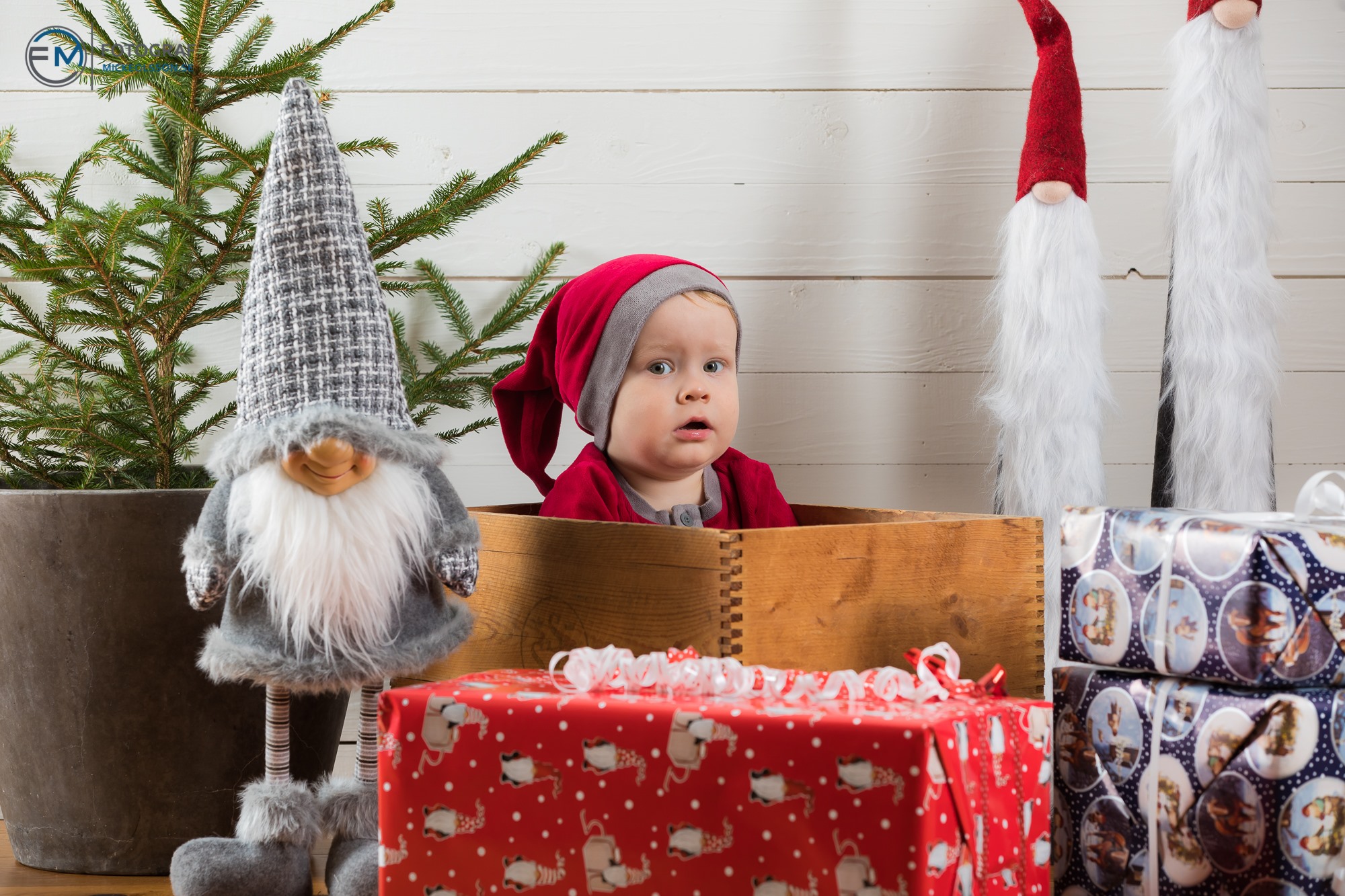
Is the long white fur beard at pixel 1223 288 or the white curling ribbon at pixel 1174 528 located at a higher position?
the long white fur beard at pixel 1223 288

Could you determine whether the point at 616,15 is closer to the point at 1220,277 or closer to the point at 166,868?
the point at 1220,277

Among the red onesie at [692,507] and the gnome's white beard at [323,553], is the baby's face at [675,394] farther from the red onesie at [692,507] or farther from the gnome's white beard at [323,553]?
the gnome's white beard at [323,553]

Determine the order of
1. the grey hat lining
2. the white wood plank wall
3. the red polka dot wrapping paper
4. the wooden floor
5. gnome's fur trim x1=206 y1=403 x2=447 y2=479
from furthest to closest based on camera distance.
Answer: the white wood plank wall
the grey hat lining
the wooden floor
gnome's fur trim x1=206 y1=403 x2=447 y2=479
the red polka dot wrapping paper

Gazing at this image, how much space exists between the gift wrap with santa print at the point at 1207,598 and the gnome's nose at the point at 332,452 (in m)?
0.59

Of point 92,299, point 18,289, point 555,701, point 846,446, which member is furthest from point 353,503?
point 18,289

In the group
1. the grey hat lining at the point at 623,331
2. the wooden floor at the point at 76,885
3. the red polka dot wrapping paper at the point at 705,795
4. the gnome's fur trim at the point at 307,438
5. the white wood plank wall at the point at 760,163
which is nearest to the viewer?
the red polka dot wrapping paper at the point at 705,795

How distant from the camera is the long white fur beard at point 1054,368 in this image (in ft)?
3.68

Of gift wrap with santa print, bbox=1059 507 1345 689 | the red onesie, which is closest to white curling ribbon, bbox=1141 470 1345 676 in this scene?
gift wrap with santa print, bbox=1059 507 1345 689

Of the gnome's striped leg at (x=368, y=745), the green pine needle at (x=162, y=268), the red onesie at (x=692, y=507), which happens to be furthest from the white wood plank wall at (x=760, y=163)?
the gnome's striped leg at (x=368, y=745)

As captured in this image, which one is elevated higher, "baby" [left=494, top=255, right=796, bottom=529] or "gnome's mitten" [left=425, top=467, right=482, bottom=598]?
"baby" [left=494, top=255, right=796, bottom=529]

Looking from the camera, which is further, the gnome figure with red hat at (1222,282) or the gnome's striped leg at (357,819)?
the gnome figure with red hat at (1222,282)

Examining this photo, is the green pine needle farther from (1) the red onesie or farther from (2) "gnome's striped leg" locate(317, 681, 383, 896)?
(2) "gnome's striped leg" locate(317, 681, 383, 896)

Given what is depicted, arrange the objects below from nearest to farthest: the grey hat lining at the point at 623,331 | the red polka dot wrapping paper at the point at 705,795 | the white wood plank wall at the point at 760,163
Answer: the red polka dot wrapping paper at the point at 705,795 < the grey hat lining at the point at 623,331 < the white wood plank wall at the point at 760,163

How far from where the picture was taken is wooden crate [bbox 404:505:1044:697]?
0.86 metres
